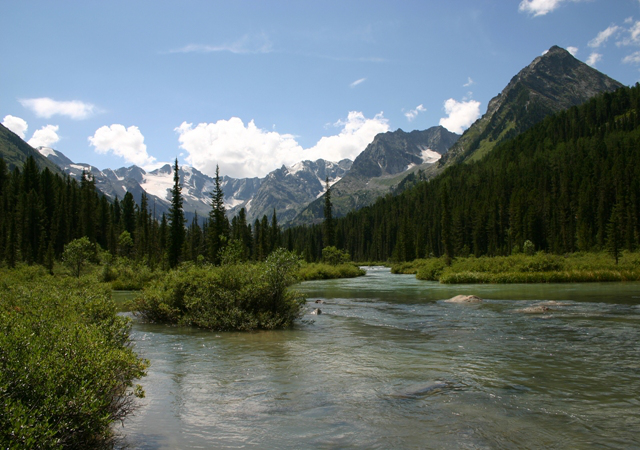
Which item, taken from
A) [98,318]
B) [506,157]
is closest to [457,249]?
[506,157]

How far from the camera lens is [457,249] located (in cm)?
14062

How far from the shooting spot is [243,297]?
20312 mm

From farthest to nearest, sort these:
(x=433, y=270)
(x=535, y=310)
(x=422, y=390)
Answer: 1. (x=433, y=270)
2. (x=535, y=310)
3. (x=422, y=390)

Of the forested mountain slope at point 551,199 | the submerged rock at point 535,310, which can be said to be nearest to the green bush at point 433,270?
the forested mountain slope at point 551,199

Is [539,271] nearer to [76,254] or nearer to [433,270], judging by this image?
[433,270]

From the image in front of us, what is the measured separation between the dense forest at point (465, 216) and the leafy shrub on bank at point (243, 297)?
4109 cm

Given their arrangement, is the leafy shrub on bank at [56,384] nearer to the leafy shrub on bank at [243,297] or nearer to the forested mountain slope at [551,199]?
the leafy shrub on bank at [243,297]

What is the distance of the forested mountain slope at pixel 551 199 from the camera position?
→ 99.1 m

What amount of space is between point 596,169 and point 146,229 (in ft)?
425

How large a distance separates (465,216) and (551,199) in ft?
88.6

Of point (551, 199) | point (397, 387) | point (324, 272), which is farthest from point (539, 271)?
point (551, 199)

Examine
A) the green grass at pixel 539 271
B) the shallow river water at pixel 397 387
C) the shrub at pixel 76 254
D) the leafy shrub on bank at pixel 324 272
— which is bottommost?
the leafy shrub on bank at pixel 324 272

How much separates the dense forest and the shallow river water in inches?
1831

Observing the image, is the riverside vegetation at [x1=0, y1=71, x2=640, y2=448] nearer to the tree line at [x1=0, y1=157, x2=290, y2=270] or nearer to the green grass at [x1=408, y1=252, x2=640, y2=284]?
the green grass at [x1=408, y1=252, x2=640, y2=284]
